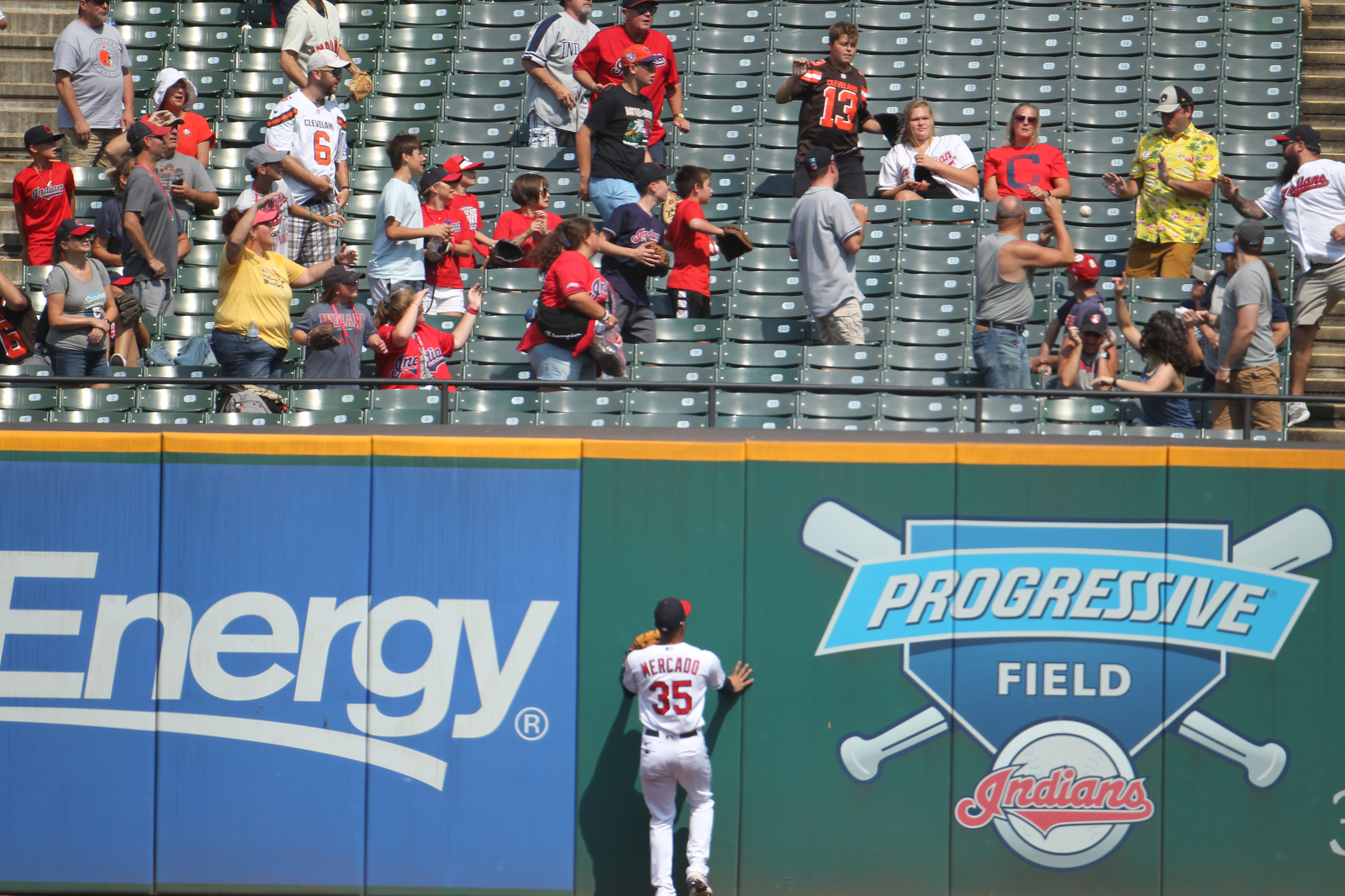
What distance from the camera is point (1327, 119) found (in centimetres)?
1117

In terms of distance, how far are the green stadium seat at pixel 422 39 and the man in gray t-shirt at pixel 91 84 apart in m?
2.36

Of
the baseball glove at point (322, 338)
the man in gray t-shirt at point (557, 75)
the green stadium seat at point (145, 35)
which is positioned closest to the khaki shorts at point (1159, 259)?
the man in gray t-shirt at point (557, 75)

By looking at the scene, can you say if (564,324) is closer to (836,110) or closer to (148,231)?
(836,110)

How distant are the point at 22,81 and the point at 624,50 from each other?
641 centimetres

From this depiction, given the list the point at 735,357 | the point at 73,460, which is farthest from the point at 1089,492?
the point at 73,460

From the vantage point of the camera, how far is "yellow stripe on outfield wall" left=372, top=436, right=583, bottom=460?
632 centimetres

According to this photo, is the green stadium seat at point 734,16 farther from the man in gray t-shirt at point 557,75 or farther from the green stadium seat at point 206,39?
the green stadium seat at point 206,39

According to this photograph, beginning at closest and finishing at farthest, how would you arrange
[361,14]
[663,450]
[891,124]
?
[663,450], [891,124], [361,14]

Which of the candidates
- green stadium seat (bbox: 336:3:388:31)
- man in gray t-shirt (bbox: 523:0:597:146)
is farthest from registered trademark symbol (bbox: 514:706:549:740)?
green stadium seat (bbox: 336:3:388:31)

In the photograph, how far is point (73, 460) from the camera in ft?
20.9

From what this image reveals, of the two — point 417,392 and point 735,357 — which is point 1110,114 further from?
point 417,392

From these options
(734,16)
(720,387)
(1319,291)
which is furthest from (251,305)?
(1319,291)

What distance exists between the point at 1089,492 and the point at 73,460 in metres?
4.99


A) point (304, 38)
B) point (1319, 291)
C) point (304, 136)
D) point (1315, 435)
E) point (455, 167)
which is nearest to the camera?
point (1315, 435)
